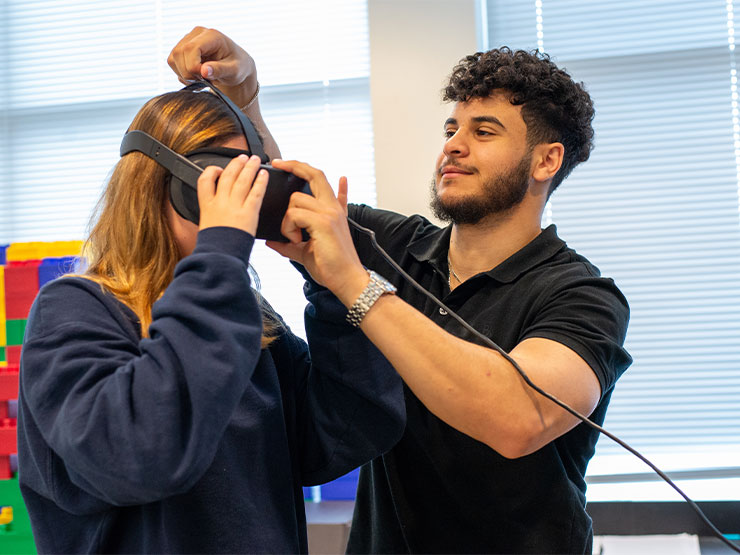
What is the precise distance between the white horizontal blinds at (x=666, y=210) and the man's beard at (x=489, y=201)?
967 millimetres

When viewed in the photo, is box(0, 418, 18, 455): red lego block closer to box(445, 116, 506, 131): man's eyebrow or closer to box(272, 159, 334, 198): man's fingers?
box(272, 159, 334, 198): man's fingers

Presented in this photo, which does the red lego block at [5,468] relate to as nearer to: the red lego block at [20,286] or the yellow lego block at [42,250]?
the red lego block at [20,286]

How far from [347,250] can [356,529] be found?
74 cm

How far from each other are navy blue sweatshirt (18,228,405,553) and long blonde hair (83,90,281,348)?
97 mm

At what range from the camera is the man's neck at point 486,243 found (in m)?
1.56

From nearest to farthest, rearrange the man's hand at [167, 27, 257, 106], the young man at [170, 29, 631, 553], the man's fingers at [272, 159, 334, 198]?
the man's fingers at [272, 159, 334, 198], the young man at [170, 29, 631, 553], the man's hand at [167, 27, 257, 106]

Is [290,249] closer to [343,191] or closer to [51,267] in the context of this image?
[343,191]

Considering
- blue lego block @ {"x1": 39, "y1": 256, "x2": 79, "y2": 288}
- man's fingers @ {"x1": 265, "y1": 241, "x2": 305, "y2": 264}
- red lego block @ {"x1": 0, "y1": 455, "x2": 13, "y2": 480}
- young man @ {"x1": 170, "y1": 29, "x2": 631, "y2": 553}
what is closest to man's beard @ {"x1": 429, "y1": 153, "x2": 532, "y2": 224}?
young man @ {"x1": 170, "y1": 29, "x2": 631, "y2": 553}

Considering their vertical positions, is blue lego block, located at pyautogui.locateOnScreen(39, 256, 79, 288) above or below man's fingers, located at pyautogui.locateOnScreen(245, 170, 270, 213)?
below

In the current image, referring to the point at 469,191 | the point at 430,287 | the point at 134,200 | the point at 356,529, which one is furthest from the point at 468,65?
the point at 356,529

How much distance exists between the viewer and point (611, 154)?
2.45 meters

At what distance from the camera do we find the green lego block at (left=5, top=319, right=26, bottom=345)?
1784mm

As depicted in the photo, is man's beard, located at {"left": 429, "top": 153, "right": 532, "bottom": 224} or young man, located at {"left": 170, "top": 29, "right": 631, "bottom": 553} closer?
young man, located at {"left": 170, "top": 29, "right": 631, "bottom": 553}

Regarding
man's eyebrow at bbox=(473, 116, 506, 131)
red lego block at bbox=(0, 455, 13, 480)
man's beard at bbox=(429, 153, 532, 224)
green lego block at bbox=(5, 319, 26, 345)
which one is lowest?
red lego block at bbox=(0, 455, 13, 480)
